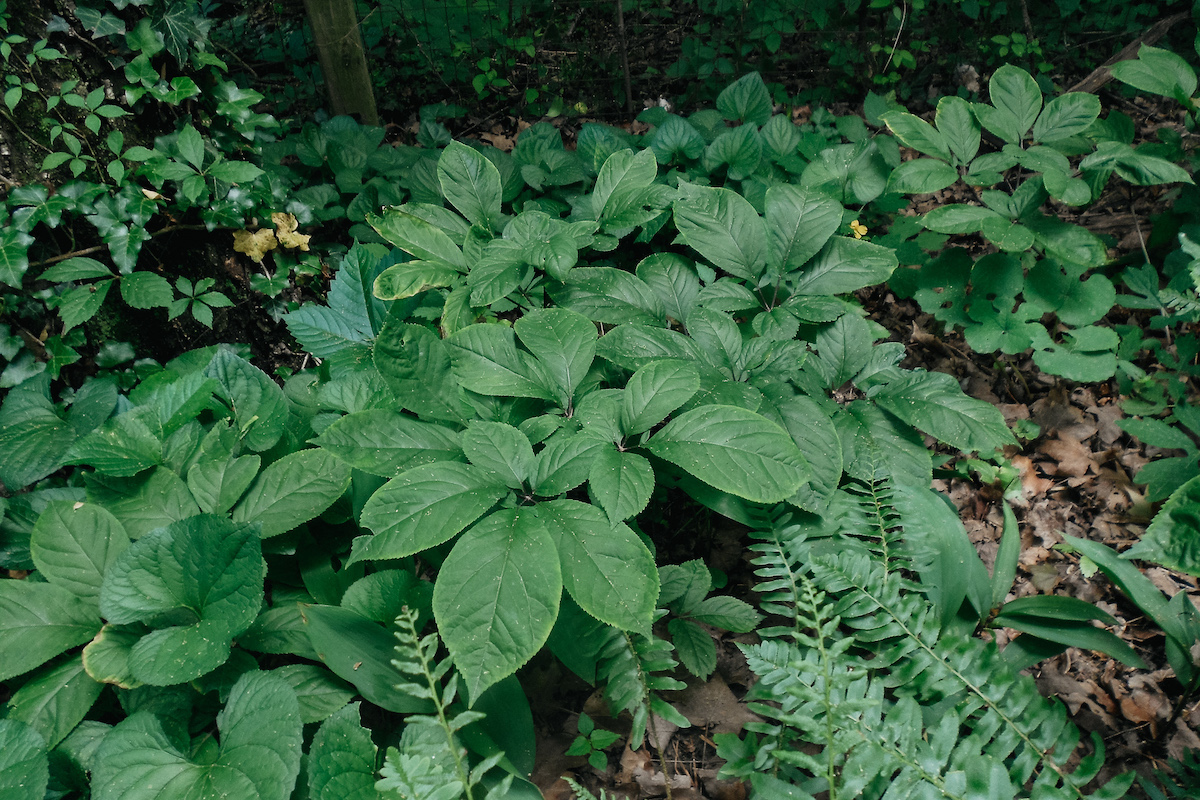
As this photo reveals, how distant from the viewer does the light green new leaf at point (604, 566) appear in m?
1.16

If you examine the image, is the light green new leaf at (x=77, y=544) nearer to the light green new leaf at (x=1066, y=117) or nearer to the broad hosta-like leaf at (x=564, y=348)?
the broad hosta-like leaf at (x=564, y=348)

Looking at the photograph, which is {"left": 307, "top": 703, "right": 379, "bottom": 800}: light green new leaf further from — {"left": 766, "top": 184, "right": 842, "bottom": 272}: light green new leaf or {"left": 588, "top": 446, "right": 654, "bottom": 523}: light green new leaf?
{"left": 766, "top": 184, "right": 842, "bottom": 272}: light green new leaf

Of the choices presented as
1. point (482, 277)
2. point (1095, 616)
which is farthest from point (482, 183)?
point (1095, 616)

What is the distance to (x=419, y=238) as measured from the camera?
1.83 metres

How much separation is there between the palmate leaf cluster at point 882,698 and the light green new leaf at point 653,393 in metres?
0.38

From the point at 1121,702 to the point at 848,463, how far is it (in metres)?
1.04

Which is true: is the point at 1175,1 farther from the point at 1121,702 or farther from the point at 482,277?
the point at 482,277

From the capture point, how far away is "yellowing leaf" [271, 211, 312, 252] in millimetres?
2502

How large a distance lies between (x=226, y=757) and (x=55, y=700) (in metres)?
0.46

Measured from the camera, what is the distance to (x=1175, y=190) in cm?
278

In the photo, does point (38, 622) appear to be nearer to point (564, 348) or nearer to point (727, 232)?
point (564, 348)

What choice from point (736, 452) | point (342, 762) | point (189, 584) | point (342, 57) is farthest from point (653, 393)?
point (342, 57)

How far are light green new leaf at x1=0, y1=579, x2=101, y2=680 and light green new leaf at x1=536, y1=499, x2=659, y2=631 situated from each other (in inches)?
42.0

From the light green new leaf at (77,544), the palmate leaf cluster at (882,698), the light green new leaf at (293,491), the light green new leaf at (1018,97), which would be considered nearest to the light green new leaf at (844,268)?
the palmate leaf cluster at (882,698)
